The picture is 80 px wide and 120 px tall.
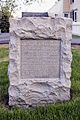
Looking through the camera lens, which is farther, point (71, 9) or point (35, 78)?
point (71, 9)

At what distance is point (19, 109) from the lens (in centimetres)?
523

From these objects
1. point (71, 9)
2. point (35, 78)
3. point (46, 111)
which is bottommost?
point (71, 9)

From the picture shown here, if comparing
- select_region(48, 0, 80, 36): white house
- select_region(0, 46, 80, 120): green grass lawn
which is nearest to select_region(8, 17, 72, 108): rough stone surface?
select_region(0, 46, 80, 120): green grass lawn

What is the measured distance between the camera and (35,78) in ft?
18.5

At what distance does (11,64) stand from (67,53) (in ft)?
3.16

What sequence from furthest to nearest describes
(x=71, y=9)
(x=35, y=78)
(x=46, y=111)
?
1. (x=71, y=9)
2. (x=35, y=78)
3. (x=46, y=111)

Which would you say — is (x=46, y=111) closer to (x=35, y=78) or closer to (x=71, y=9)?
(x=35, y=78)

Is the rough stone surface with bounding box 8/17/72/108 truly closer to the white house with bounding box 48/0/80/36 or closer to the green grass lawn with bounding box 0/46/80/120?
the green grass lawn with bounding box 0/46/80/120

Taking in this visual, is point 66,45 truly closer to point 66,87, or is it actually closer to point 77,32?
point 66,87

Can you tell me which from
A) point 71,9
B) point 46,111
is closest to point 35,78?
point 46,111

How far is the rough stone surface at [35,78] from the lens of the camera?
5.45m

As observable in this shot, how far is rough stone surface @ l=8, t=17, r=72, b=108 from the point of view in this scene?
5453mm

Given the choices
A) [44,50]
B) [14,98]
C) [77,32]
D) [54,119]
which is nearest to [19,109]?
[14,98]

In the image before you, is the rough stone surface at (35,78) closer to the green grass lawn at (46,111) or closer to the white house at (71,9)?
the green grass lawn at (46,111)
